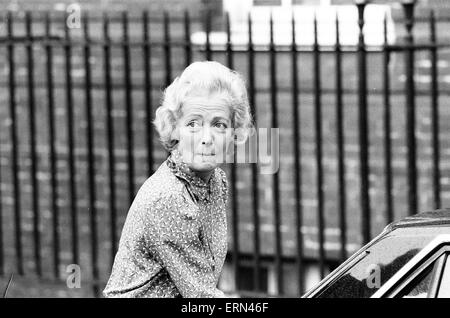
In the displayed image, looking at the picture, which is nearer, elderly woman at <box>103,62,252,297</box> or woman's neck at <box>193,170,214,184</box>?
elderly woman at <box>103,62,252,297</box>

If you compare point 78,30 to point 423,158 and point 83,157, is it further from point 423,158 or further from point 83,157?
point 423,158

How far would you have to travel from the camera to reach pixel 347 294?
11.0 ft

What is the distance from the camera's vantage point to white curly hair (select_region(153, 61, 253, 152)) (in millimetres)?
3580

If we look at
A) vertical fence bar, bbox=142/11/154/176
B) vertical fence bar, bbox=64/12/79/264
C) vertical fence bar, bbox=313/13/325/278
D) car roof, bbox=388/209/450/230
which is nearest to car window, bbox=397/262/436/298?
car roof, bbox=388/209/450/230

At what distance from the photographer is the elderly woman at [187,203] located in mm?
3445

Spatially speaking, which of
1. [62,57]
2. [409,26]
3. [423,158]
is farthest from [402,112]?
[62,57]

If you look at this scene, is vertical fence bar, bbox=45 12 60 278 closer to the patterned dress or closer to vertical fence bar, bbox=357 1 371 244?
vertical fence bar, bbox=357 1 371 244

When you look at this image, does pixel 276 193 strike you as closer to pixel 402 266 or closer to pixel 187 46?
pixel 187 46

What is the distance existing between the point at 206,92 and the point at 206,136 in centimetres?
14

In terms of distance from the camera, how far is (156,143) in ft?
26.0

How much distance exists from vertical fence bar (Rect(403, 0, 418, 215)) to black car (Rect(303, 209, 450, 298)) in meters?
3.42

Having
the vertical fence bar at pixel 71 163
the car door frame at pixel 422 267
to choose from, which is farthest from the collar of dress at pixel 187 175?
the vertical fence bar at pixel 71 163

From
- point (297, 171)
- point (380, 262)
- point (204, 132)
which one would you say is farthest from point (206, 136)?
point (297, 171)

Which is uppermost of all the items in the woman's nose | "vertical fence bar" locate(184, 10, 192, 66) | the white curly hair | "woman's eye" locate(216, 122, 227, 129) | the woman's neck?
"vertical fence bar" locate(184, 10, 192, 66)
